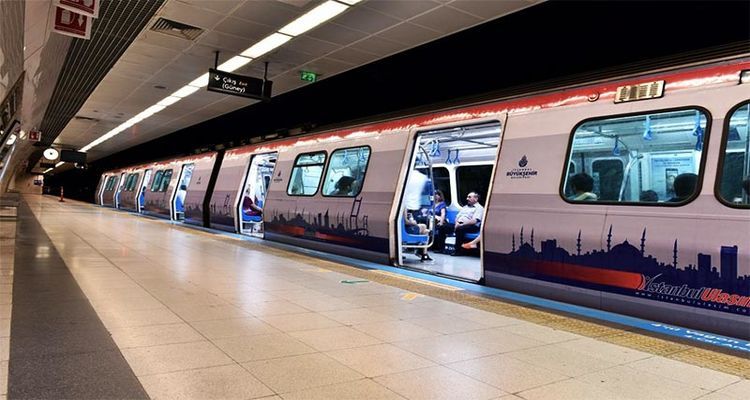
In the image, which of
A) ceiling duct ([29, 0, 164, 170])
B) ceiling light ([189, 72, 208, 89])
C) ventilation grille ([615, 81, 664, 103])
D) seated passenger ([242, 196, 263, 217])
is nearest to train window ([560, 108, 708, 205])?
ventilation grille ([615, 81, 664, 103])

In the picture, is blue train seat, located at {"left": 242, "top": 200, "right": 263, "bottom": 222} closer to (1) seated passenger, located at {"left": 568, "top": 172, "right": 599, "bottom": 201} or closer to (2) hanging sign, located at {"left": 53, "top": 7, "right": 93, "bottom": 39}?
(2) hanging sign, located at {"left": 53, "top": 7, "right": 93, "bottom": 39}

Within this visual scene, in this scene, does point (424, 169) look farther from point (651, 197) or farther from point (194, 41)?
point (651, 197)

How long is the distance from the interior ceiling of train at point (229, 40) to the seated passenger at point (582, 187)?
2436 millimetres

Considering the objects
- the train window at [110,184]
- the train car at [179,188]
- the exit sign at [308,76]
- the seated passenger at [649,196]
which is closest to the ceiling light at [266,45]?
the exit sign at [308,76]

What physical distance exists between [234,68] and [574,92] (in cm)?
625

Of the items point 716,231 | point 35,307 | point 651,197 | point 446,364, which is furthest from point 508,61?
point 35,307

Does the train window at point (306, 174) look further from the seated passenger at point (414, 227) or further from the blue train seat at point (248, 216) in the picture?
the blue train seat at point (248, 216)

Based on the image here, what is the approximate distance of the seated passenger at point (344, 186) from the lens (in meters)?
8.51

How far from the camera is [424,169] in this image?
34.9 ft

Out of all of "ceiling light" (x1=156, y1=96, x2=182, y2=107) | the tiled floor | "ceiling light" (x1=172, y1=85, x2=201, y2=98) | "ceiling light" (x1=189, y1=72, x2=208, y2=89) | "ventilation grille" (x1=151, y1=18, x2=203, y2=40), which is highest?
"ventilation grille" (x1=151, y1=18, x2=203, y2=40)

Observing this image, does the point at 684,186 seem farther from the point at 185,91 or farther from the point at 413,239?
the point at 185,91

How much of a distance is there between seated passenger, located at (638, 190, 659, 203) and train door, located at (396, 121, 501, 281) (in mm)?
2623

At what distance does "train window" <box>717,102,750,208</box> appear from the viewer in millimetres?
3873

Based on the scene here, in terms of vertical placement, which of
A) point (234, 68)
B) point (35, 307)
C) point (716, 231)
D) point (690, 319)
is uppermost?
point (234, 68)
